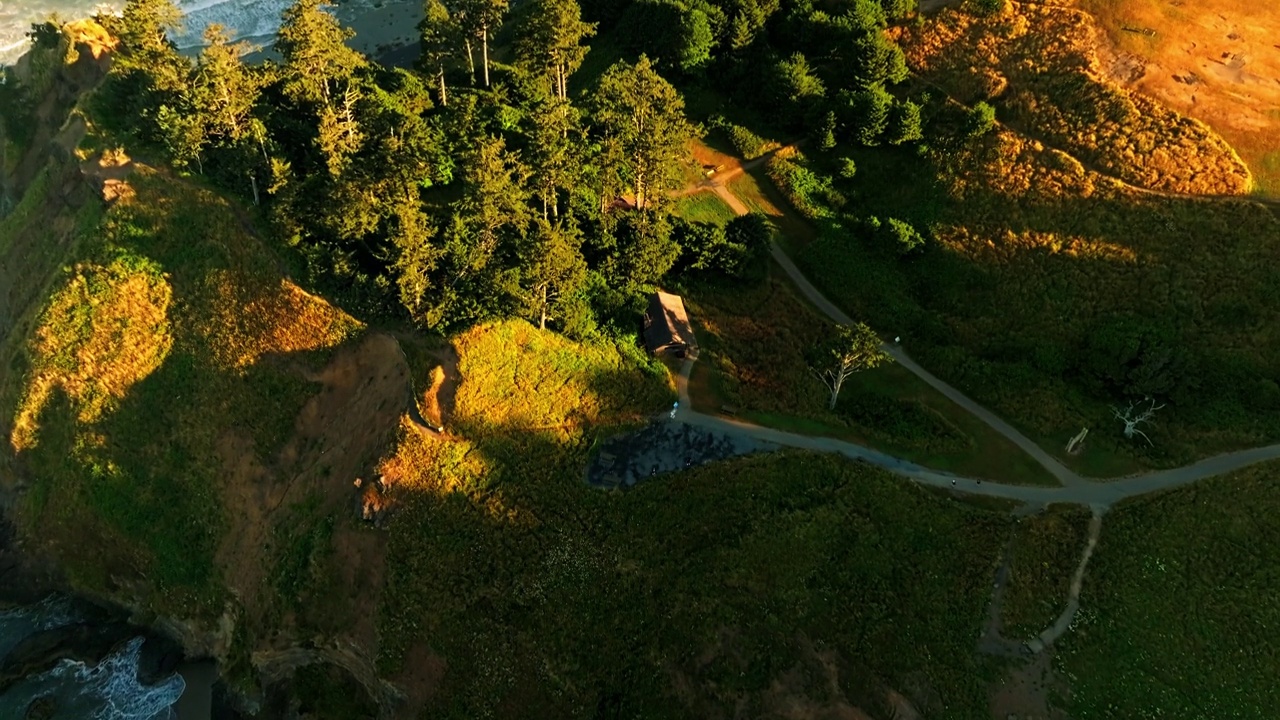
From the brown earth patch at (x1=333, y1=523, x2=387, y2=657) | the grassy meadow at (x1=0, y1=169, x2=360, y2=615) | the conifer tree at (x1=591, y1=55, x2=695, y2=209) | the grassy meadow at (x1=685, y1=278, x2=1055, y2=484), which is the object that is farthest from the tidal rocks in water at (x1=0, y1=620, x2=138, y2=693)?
the conifer tree at (x1=591, y1=55, x2=695, y2=209)

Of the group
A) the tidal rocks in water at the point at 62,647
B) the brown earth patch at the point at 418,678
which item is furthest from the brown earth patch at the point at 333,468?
the tidal rocks in water at the point at 62,647

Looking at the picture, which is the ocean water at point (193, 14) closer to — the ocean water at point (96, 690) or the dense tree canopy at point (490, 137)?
the dense tree canopy at point (490, 137)

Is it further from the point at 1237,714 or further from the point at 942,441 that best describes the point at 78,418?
→ the point at 1237,714

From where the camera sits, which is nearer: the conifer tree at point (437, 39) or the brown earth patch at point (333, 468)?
the brown earth patch at point (333, 468)

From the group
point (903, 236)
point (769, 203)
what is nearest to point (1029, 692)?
point (903, 236)

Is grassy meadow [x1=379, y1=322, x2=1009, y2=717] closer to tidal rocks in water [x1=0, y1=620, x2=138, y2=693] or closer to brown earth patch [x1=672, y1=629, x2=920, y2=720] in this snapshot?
brown earth patch [x1=672, y1=629, x2=920, y2=720]

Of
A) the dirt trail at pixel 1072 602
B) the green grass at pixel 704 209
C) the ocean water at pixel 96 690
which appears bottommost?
the ocean water at pixel 96 690

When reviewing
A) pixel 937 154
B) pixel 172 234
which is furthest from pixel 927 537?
pixel 172 234
